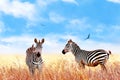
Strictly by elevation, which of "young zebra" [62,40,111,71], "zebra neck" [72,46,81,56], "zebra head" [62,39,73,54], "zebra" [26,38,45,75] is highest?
"zebra head" [62,39,73,54]

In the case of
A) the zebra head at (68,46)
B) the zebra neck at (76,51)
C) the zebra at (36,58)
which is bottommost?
the zebra at (36,58)

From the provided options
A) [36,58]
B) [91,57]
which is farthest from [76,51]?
[36,58]

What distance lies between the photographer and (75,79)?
420 cm

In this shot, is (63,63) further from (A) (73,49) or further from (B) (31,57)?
(A) (73,49)

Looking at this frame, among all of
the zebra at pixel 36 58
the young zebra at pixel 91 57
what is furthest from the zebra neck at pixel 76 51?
the zebra at pixel 36 58

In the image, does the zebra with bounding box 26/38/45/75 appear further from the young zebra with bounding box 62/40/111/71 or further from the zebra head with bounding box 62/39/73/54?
the zebra head with bounding box 62/39/73/54

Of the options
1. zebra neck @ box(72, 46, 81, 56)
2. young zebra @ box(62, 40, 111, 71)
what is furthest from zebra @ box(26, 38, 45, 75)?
zebra neck @ box(72, 46, 81, 56)

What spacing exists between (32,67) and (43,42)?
129 cm

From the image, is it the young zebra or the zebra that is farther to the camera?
the young zebra

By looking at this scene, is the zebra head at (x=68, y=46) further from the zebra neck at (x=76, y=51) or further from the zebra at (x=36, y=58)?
the zebra at (x=36, y=58)

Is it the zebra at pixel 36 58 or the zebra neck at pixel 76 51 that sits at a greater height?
the zebra neck at pixel 76 51

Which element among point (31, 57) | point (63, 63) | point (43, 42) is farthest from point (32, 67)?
point (63, 63)

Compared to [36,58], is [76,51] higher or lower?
higher

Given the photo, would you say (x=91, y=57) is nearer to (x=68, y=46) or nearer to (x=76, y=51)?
(x=76, y=51)
